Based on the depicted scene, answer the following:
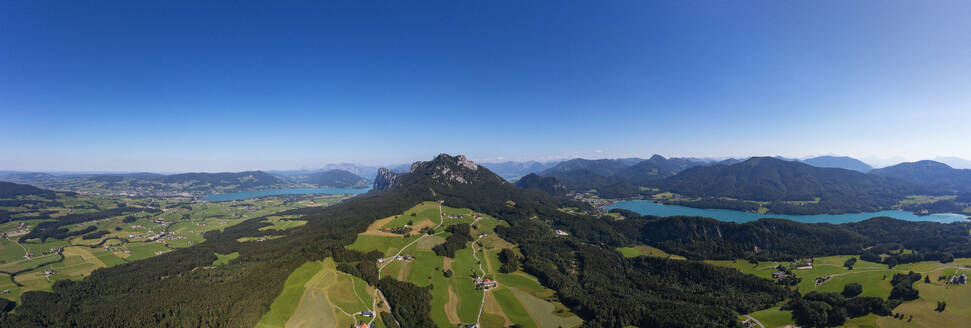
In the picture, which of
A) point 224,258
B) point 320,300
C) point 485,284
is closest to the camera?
point 320,300

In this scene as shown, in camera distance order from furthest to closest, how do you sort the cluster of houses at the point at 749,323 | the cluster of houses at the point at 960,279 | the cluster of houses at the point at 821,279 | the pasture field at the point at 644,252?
the pasture field at the point at 644,252 → the cluster of houses at the point at 821,279 → the cluster of houses at the point at 960,279 → the cluster of houses at the point at 749,323

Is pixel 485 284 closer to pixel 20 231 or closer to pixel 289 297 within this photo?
pixel 289 297

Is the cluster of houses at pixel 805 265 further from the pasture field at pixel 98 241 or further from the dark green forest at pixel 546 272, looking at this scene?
the pasture field at pixel 98 241

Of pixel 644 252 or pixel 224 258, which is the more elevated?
pixel 224 258

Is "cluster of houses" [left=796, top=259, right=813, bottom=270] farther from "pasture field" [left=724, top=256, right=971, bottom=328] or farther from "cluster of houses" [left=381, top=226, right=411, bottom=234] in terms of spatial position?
"cluster of houses" [left=381, top=226, right=411, bottom=234]

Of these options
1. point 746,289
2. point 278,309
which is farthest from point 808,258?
point 278,309

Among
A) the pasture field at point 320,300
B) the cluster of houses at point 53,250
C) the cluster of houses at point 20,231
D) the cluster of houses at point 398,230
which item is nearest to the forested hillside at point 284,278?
the pasture field at point 320,300

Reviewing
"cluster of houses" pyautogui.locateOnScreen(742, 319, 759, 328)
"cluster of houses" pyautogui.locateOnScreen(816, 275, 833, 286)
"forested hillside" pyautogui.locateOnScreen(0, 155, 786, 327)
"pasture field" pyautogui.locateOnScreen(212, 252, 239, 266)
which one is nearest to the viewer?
"forested hillside" pyautogui.locateOnScreen(0, 155, 786, 327)

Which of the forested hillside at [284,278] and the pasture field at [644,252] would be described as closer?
the forested hillside at [284,278]

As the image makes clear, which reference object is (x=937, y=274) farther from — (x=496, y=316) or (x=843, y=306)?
(x=496, y=316)

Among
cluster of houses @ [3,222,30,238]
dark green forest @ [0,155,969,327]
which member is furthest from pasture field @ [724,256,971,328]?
cluster of houses @ [3,222,30,238]

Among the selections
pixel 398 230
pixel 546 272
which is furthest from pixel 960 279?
pixel 398 230

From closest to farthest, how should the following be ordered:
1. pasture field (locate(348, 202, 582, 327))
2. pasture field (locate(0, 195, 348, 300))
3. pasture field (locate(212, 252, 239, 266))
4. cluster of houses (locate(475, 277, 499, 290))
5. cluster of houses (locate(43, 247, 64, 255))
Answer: pasture field (locate(348, 202, 582, 327)), cluster of houses (locate(475, 277, 499, 290)), pasture field (locate(0, 195, 348, 300)), pasture field (locate(212, 252, 239, 266)), cluster of houses (locate(43, 247, 64, 255))
